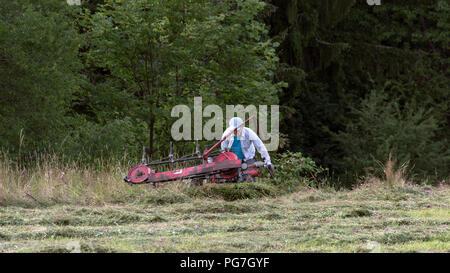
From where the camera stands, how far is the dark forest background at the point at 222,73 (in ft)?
51.7

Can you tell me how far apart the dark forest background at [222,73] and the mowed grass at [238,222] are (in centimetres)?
351

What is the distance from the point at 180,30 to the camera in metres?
20.0

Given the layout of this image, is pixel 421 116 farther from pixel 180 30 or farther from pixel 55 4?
pixel 55 4

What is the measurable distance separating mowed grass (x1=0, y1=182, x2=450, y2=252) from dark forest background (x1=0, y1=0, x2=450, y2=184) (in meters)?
3.51

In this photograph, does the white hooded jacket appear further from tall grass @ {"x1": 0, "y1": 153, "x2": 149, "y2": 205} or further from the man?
tall grass @ {"x1": 0, "y1": 153, "x2": 149, "y2": 205}

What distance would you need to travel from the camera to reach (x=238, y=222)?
8.98 m

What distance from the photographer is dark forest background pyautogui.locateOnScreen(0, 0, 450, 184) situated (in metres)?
15.8

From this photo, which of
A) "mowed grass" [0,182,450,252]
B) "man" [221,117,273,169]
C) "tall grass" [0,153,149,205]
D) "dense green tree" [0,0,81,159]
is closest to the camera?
"mowed grass" [0,182,450,252]

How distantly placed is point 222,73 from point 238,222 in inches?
454

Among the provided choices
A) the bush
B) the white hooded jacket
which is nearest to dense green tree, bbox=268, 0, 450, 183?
the bush

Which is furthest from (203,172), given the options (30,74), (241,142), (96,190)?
(30,74)

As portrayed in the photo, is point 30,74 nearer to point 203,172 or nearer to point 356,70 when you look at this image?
point 203,172

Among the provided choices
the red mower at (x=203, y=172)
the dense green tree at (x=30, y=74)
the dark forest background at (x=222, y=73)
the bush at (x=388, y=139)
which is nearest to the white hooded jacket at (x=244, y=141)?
the red mower at (x=203, y=172)
